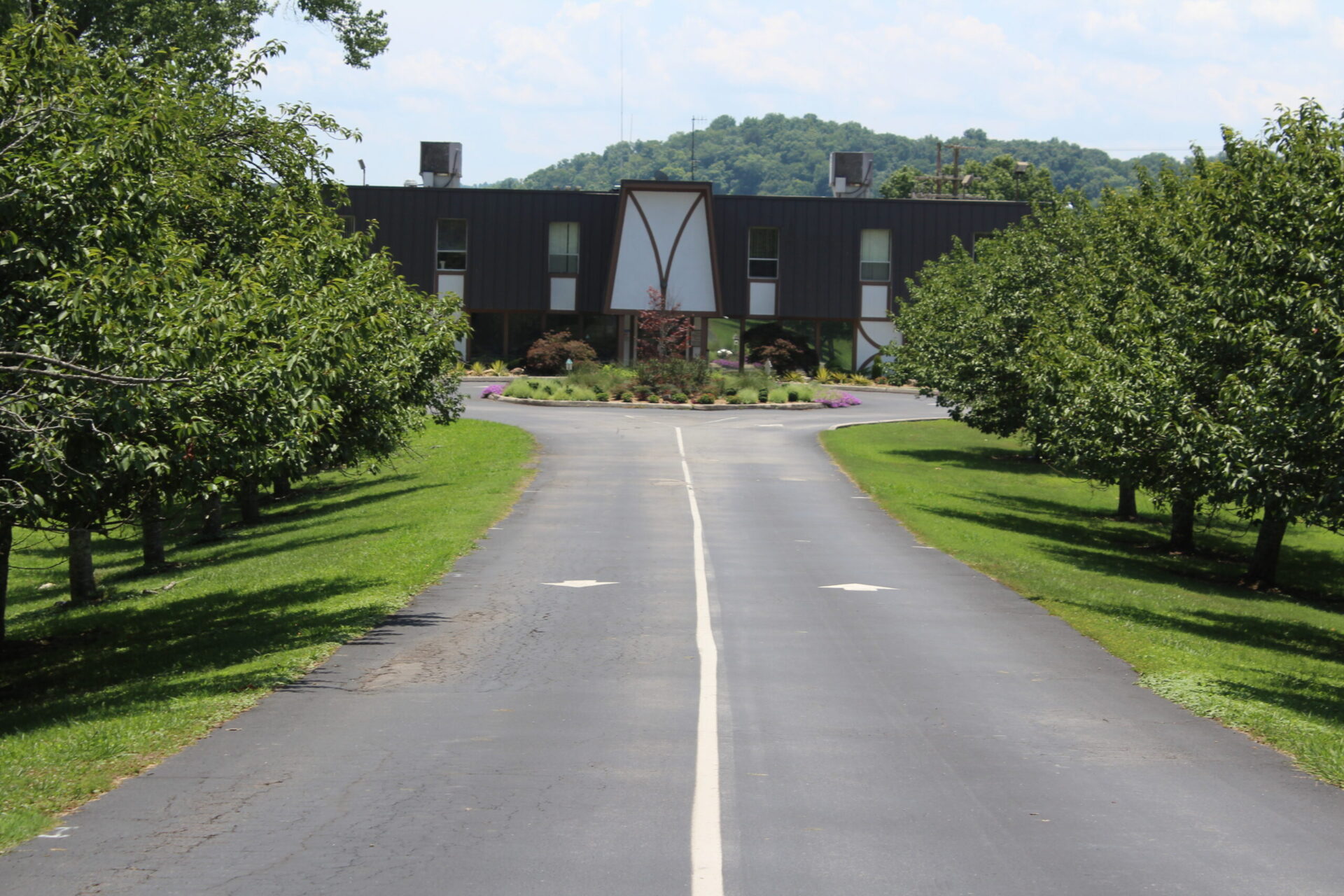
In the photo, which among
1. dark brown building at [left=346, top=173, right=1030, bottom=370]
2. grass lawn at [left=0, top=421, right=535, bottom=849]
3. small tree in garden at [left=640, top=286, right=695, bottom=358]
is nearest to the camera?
grass lawn at [left=0, top=421, right=535, bottom=849]

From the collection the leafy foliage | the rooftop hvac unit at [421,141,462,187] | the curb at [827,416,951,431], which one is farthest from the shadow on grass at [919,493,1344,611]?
the rooftop hvac unit at [421,141,462,187]

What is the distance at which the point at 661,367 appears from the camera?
50.2 m

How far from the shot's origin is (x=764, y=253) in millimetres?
63656

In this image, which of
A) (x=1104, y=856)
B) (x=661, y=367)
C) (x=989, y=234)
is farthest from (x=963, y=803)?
(x=989, y=234)

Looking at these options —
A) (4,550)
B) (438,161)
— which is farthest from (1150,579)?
(438,161)

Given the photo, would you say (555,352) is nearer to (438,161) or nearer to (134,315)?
(438,161)

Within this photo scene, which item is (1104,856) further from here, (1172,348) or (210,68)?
(210,68)

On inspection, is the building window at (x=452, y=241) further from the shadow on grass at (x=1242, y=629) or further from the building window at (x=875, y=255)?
the shadow on grass at (x=1242, y=629)

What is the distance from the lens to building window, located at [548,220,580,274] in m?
63.6

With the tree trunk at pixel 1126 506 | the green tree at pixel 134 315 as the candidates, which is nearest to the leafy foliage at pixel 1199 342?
the tree trunk at pixel 1126 506

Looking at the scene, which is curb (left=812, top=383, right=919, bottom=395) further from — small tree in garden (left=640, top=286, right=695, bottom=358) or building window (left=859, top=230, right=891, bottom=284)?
small tree in garden (left=640, top=286, right=695, bottom=358)

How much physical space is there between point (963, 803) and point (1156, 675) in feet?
17.2

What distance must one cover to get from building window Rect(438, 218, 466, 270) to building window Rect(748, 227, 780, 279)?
13906 millimetres

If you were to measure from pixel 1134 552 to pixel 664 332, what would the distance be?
103 ft
